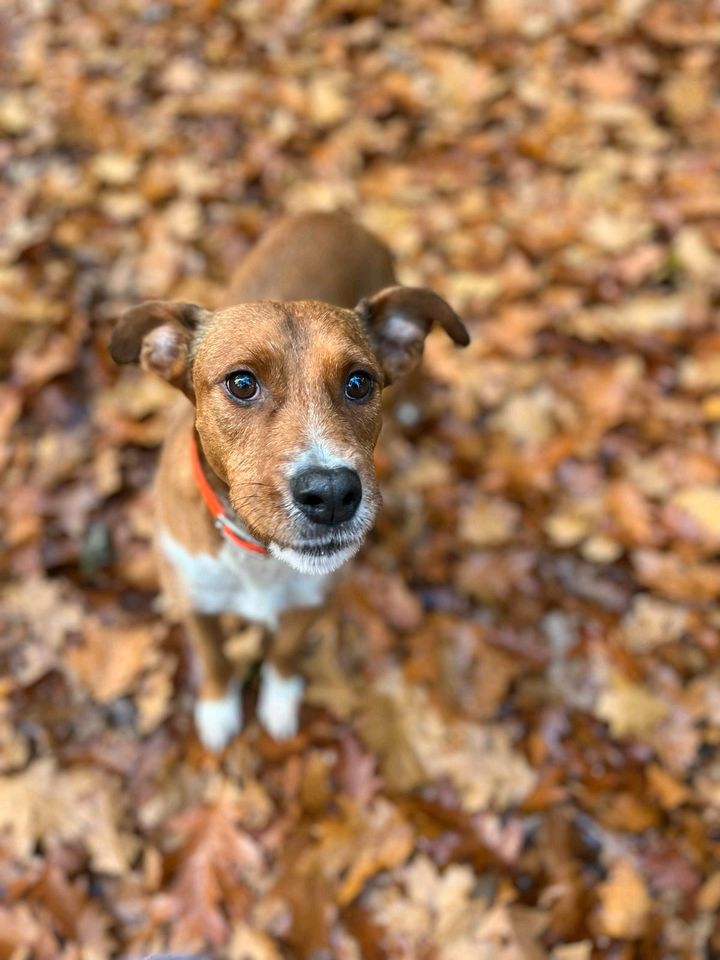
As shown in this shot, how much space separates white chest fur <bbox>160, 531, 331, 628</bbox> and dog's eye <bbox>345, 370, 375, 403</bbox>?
66cm

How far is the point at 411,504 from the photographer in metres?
4.39

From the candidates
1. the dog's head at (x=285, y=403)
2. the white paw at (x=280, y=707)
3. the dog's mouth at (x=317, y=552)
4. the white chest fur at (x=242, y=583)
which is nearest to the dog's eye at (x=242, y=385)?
the dog's head at (x=285, y=403)

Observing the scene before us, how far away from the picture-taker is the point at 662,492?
4.33 metres

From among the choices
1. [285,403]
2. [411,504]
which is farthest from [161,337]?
[411,504]

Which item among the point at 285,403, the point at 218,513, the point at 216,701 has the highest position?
the point at 285,403

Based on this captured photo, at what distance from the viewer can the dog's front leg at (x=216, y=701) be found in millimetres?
3518

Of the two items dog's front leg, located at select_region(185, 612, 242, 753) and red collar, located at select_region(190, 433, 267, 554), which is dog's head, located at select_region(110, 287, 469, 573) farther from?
dog's front leg, located at select_region(185, 612, 242, 753)

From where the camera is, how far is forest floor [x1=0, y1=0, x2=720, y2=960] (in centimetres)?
337

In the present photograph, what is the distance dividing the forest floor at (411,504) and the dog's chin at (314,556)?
4.91 feet

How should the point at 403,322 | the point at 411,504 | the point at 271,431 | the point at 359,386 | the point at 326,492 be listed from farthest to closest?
the point at 411,504 → the point at 403,322 → the point at 359,386 → the point at 271,431 → the point at 326,492

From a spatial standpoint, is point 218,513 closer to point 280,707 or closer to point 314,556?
point 314,556

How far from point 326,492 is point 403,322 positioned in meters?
0.93

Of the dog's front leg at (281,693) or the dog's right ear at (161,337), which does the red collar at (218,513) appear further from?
the dog's front leg at (281,693)

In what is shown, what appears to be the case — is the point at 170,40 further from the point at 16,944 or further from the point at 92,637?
the point at 16,944
